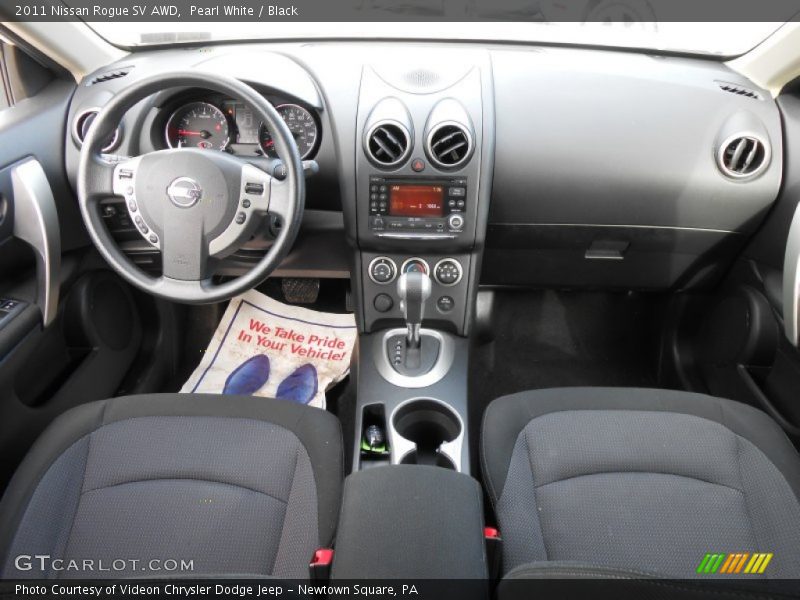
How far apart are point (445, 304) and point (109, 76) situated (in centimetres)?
104

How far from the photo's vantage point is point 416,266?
1.46 meters

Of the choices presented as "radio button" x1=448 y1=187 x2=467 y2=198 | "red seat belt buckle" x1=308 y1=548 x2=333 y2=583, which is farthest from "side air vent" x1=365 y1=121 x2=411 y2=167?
"red seat belt buckle" x1=308 y1=548 x2=333 y2=583

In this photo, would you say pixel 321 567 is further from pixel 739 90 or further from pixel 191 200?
pixel 739 90

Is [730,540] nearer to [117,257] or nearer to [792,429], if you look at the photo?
[792,429]

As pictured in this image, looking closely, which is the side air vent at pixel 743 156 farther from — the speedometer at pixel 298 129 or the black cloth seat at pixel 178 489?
the black cloth seat at pixel 178 489

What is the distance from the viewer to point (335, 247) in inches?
66.7

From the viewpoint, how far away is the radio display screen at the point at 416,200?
1364 millimetres

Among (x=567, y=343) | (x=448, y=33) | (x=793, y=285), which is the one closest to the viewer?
(x=793, y=285)

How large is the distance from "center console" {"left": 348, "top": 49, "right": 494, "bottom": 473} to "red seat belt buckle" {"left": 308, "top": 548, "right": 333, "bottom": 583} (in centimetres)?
44

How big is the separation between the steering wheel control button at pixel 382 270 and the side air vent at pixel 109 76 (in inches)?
31.8

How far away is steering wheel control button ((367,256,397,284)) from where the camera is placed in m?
1.47

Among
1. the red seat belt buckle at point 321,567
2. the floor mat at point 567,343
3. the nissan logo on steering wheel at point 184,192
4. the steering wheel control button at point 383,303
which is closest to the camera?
the red seat belt buckle at point 321,567

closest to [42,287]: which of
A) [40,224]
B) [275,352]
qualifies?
[40,224]
